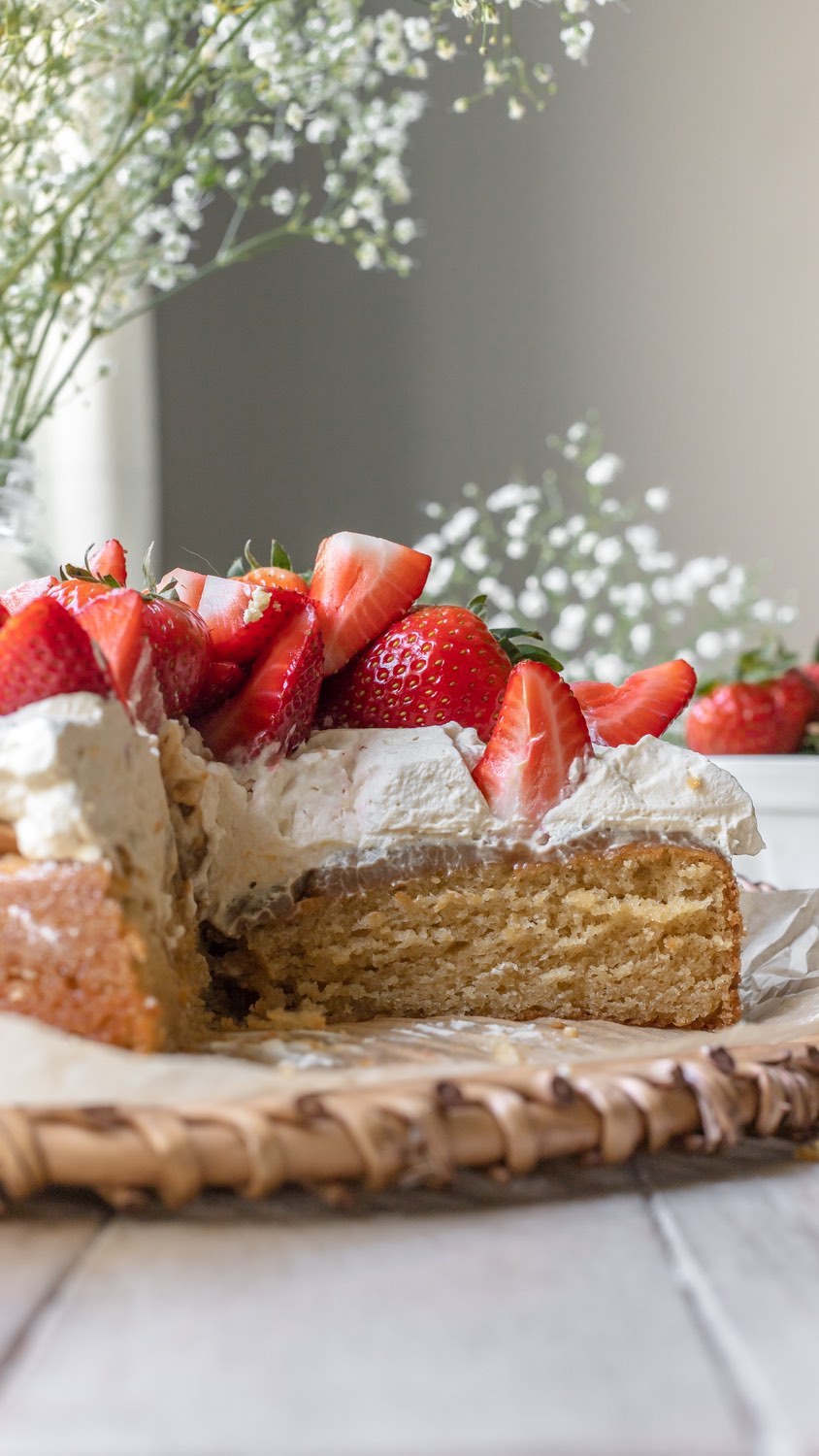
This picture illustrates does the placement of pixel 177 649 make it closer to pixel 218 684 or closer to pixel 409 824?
pixel 218 684

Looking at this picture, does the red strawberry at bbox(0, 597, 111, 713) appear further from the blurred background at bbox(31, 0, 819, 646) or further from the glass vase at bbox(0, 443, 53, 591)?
the blurred background at bbox(31, 0, 819, 646)

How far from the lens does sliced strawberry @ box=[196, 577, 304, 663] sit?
Answer: 1183 millimetres

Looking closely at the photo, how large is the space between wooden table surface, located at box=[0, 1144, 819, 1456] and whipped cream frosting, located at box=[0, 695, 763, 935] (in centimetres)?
37

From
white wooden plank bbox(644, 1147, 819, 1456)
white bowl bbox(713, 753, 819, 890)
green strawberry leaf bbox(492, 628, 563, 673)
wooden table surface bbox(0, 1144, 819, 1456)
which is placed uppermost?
green strawberry leaf bbox(492, 628, 563, 673)

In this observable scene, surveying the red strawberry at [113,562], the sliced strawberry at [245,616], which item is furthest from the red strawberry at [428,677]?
the red strawberry at [113,562]

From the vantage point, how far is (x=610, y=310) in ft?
12.5

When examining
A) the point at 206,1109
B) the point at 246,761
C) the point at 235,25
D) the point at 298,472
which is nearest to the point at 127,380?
the point at 298,472

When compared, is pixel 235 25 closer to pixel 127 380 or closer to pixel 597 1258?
pixel 597 1258

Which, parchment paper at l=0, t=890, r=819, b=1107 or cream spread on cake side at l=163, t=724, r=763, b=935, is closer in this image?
parchment paper at l=0, t=890, r=819, b=1107

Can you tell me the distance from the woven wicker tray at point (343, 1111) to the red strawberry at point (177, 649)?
1.07ft

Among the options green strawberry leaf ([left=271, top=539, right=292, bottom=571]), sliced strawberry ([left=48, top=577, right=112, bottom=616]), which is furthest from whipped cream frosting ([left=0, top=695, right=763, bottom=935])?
green strawberry leaf ([left=271, top=539, right=292, bottom=571])

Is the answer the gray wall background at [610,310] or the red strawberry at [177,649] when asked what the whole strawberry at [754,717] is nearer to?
the red strawberry at [177,649]

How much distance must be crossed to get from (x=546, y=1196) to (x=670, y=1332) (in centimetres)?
16

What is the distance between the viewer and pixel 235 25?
1.50 m
